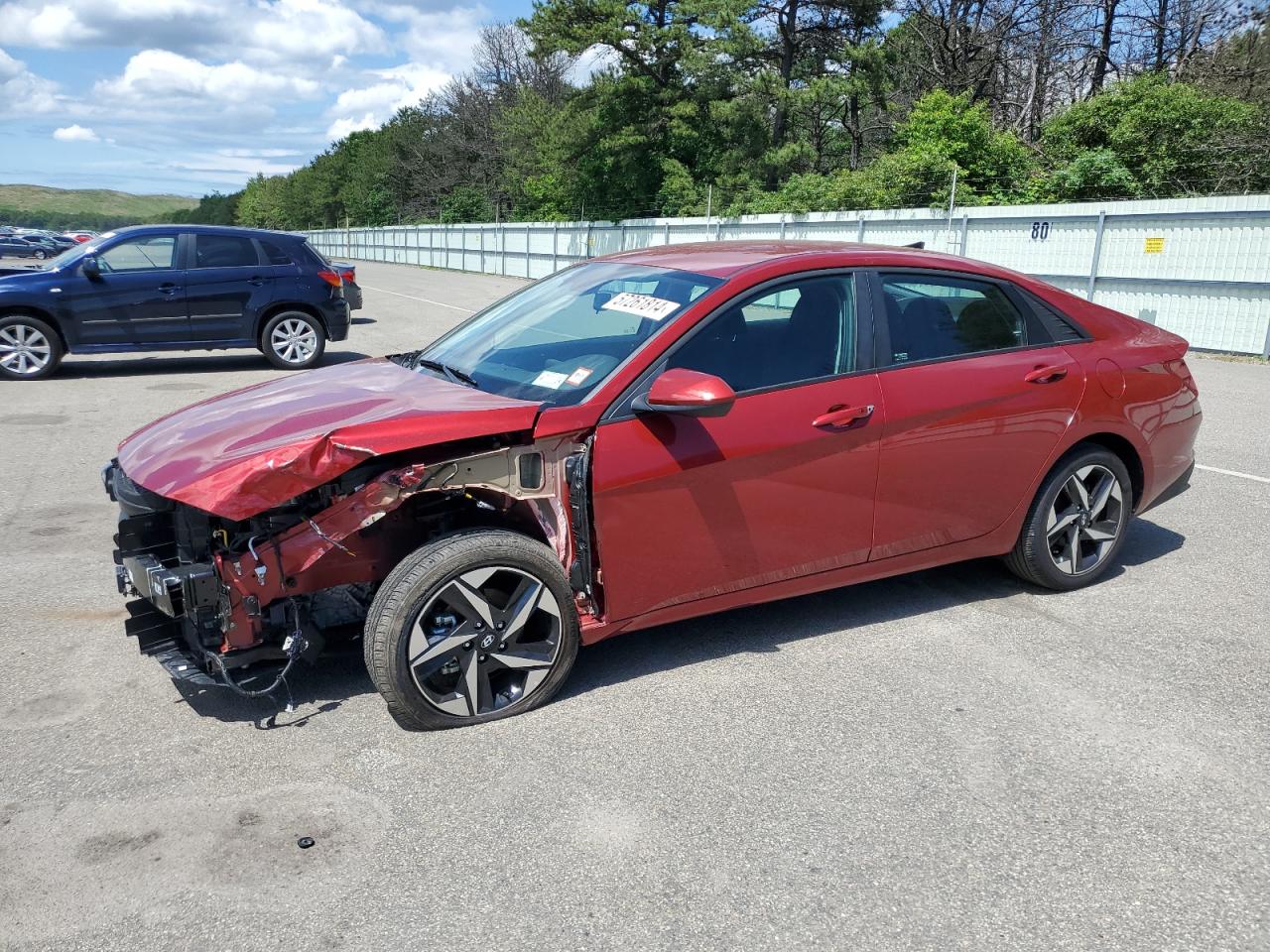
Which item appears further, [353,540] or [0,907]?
[353,540]

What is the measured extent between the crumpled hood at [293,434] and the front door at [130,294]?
8.56 m

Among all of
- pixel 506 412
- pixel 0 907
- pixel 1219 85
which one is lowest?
pixel 0 907

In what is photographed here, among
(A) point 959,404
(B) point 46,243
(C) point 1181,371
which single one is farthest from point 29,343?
(B) point 46,243

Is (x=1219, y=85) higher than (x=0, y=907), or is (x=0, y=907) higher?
(x=1219, y=85)

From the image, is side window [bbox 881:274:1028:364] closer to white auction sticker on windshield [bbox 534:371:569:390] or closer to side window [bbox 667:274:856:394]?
side window [bbox 667:274:856:394]

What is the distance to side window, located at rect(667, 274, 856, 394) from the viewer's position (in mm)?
3812

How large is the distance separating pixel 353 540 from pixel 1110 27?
37.8 metres

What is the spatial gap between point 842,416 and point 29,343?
1112 centimetres

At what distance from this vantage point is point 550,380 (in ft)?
12.5

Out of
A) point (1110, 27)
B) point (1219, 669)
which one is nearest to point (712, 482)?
point (1219, 669)

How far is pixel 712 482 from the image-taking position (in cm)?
368

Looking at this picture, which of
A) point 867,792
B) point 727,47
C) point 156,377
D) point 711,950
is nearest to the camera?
point 711,950

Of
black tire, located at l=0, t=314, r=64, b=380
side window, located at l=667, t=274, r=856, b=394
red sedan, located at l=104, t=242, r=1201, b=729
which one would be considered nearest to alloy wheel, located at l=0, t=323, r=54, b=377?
black tire, located at l=0, t=314, r=64, b=380

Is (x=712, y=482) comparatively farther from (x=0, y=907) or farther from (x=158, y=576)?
(x=0, y=907)
